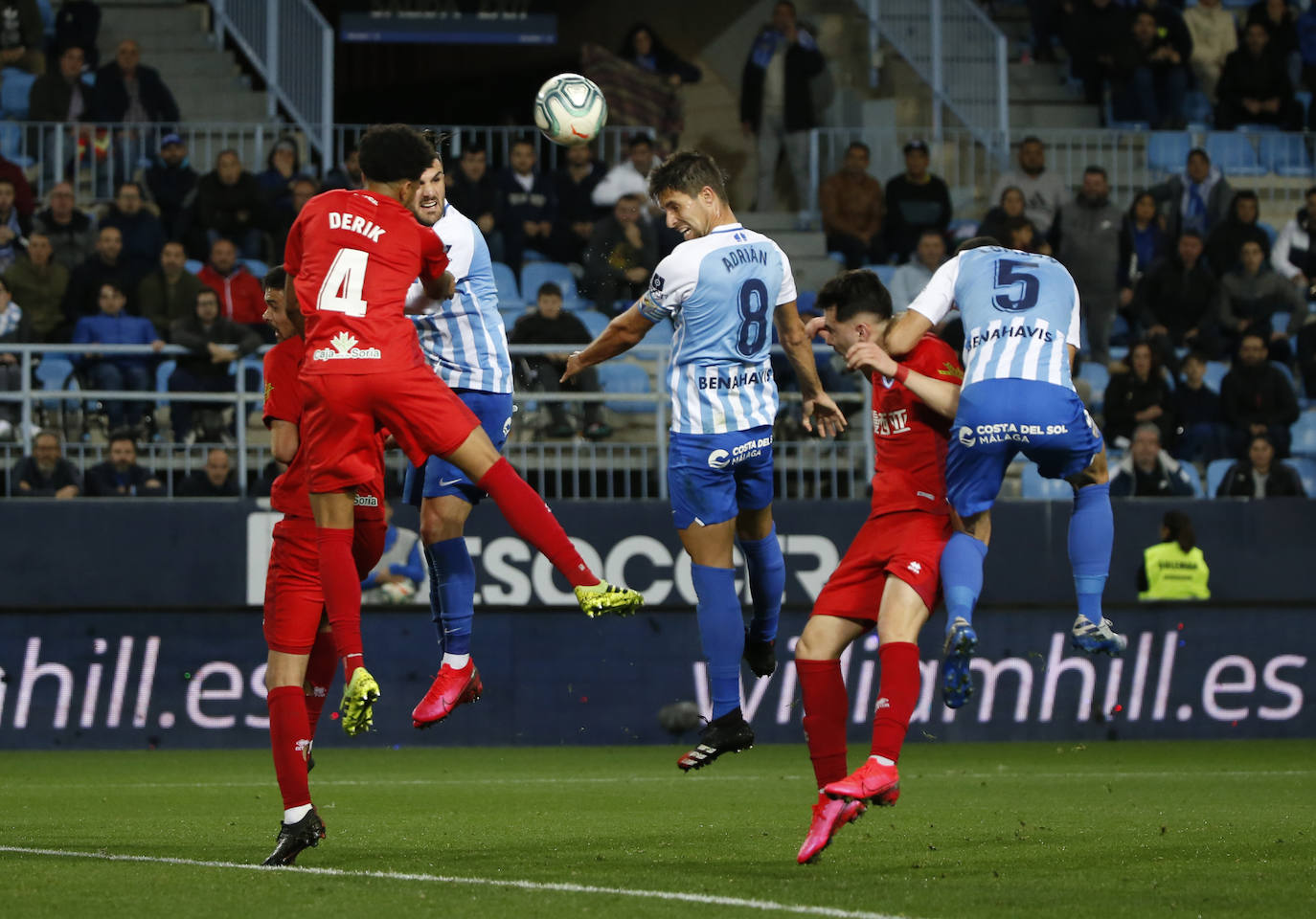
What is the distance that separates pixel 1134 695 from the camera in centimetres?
1562

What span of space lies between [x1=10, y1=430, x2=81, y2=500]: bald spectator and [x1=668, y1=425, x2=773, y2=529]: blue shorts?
765 cm

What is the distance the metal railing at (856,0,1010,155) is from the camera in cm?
2097

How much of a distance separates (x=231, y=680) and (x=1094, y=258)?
8.71m

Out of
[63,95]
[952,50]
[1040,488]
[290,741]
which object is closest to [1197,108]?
[952,50]

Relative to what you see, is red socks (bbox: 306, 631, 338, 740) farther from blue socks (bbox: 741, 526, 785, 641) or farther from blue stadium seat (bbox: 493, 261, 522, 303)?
blue stadium seat (bbox: 493, 261, 522, 303)

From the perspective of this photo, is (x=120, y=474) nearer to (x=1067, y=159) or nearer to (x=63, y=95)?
(x=63, y=95)

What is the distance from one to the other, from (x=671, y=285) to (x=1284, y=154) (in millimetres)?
14710

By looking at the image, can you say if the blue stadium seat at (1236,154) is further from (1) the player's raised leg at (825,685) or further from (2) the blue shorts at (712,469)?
(1) the player's raised leg at (825,685)

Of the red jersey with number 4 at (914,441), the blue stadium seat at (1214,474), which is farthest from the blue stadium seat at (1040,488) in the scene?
the red jersey with number 4 at (914,441)

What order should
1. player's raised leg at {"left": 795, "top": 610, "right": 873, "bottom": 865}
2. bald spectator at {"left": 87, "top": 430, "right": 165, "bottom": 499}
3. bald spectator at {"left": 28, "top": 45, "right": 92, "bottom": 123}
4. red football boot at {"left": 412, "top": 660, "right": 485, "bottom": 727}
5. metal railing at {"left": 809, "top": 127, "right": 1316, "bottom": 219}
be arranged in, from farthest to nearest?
metal railing at {"left": 809, "top": 127, "right": 1316, "bottom": 219} → bald spectator at {"left": 28, "top": 45, "right": 92, "bottom": 123} → bald spectator at {"left": 87, "top": 430, "right": 165, "bottom": 499} → red football boot at {"left": 412, "top": 660, "right": 485, "bottom": 727} → player's raised leg at {"left": 795, "top": 610, "right": 873, "bottom": 865}

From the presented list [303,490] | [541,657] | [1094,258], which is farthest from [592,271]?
[303,490]

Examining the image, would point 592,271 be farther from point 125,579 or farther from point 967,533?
point 967,533

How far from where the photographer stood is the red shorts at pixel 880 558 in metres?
7.62

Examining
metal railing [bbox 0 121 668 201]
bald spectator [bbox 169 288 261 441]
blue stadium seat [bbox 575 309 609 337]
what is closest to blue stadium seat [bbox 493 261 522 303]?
blue stadium seat [bbox 575 309 609 337]
